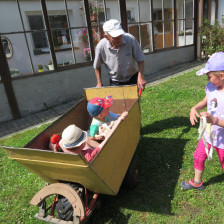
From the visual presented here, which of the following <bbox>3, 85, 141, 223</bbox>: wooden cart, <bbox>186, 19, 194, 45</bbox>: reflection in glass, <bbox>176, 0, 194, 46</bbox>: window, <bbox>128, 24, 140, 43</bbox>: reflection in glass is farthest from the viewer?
<bbox>186, 19, 194, 45</bbox>: reflection in glass

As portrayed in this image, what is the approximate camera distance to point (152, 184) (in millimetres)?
2869

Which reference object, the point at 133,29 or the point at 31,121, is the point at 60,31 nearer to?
the point at 31,121

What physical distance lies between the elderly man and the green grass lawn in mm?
1105

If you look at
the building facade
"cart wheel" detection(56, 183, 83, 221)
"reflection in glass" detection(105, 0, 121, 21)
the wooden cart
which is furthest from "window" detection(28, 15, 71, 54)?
"cart wheel" detection(56, 183, 83, 221)

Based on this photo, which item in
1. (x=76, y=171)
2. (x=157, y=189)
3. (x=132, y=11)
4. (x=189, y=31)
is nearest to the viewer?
(x=76, y=171)

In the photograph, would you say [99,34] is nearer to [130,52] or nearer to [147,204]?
[130,52]

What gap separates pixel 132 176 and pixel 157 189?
1.27 feet

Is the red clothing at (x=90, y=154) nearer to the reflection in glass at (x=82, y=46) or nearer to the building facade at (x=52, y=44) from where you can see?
the building facade at (x=52, y=44)

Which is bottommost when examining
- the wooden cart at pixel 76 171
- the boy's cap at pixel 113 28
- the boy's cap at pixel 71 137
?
the wooden cart at pixel 76 171

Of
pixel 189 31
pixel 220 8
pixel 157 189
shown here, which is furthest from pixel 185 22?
pixel 157 189

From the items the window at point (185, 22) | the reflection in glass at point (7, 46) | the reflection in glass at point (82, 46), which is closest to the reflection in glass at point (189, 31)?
the window at point (185, 22)

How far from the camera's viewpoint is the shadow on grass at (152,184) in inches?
99.3

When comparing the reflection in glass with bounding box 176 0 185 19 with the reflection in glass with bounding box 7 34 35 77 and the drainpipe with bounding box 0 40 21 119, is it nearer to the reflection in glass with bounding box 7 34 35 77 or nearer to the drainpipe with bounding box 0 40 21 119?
the reflection in glass with bounding box 7 34 35 77

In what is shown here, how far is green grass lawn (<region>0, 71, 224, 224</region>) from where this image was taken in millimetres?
2432
